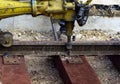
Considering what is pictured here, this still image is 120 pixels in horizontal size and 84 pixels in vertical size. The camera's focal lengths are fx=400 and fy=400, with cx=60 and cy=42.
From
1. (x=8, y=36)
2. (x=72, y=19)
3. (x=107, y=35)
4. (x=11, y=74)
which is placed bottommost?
(x=107, y=35)

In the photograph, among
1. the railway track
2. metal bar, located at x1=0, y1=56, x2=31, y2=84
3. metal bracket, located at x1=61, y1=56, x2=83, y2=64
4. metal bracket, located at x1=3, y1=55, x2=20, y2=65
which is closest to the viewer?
metal bar, located at x1=0, y1=56, x2=31, y2=84

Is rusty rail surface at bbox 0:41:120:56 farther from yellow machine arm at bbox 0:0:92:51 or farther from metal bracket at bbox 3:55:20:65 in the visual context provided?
yellow machine arm at bbox 0:0:92:51

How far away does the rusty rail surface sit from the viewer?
476cm

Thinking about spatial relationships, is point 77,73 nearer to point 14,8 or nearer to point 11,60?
point 11,60

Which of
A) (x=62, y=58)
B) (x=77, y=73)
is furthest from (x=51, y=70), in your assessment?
(x=77, y=73)

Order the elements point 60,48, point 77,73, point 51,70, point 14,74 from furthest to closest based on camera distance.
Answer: point 51,70, point 60,48, point 77,73, point 14,74

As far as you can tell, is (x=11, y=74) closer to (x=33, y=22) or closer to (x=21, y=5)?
(x=21, y=5)

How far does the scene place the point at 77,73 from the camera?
15.4ft

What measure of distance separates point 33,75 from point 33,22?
1.71 metres

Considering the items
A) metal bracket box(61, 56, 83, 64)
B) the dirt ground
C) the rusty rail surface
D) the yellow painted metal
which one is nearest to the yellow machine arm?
the yellow painted metal

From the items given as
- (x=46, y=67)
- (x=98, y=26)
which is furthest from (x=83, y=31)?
(x=46, y=67)

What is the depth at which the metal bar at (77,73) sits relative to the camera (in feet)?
14.9

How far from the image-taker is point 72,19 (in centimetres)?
429

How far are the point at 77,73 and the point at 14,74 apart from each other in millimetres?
740
